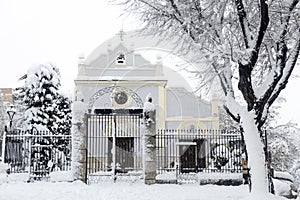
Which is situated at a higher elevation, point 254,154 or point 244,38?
point 244,38

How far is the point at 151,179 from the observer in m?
14.1

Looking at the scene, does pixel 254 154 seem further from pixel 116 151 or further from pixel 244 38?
pixel 116 151

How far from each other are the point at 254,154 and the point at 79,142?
740 centimetres

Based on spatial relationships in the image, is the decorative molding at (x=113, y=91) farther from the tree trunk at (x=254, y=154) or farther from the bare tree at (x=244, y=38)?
the tree trunk at (x=254, y=154)

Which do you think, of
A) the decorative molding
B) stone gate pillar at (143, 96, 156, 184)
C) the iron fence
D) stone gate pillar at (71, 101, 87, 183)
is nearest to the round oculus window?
the decorative molding

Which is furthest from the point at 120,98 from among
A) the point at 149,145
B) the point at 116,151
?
the point at 149,145

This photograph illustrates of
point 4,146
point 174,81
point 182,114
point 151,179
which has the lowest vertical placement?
point 151,179

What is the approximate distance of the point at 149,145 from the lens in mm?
14375

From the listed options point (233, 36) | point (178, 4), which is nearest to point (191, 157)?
point (233, 36)

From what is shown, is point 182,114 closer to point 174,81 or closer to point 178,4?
point 174,81

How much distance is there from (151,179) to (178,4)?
702 cm

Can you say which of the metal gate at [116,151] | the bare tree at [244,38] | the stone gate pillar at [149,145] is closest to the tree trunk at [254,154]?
the bare tree at [244,38]

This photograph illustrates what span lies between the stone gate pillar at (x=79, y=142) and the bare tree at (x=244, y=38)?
5.51 m

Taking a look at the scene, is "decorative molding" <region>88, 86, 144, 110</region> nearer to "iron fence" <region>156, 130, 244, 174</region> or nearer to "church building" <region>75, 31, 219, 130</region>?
"church building" <region>75, 31, 219, 130</region>
